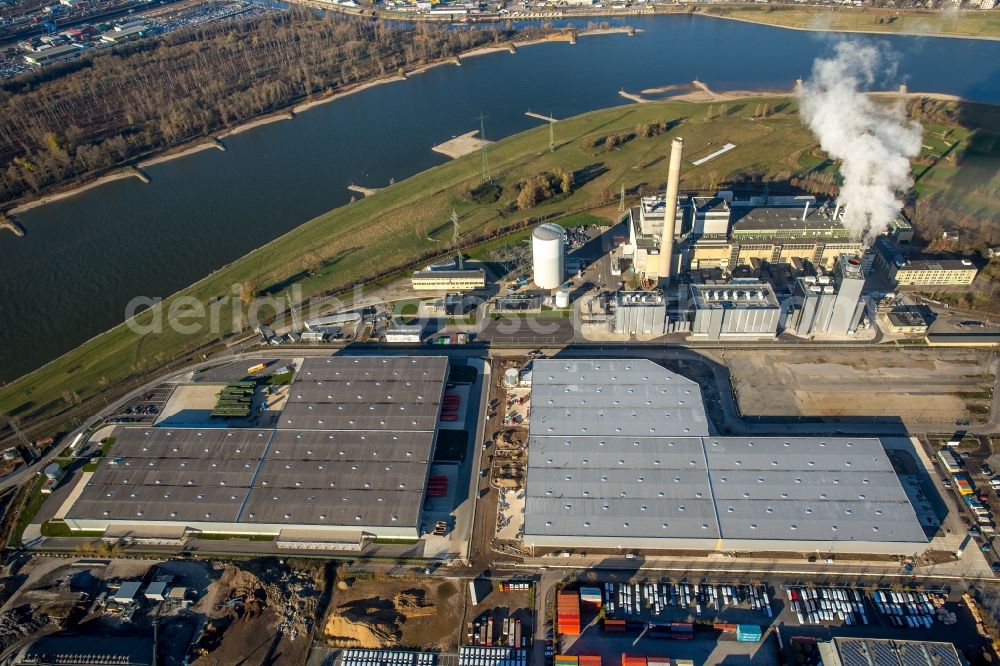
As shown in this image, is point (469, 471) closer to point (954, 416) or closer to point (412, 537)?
point (412, 537)

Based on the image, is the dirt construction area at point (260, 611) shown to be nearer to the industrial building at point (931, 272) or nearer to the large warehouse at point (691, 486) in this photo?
the large warehouse at point (691, 486)

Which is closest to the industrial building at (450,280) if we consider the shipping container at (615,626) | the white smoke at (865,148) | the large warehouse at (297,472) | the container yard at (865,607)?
the large warehouse at (297,472)

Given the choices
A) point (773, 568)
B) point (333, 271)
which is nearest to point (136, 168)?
point (333, 271)

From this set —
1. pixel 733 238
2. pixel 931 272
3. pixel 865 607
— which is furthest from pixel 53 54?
pixel 865 607

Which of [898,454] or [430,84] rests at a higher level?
[430,84]

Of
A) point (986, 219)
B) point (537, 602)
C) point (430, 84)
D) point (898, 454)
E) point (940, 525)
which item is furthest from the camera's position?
point (430, 84)

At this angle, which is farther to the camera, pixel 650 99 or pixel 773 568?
pixel 650 99

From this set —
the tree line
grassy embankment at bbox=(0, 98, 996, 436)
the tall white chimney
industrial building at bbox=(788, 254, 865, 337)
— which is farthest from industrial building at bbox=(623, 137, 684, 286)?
the tree line
